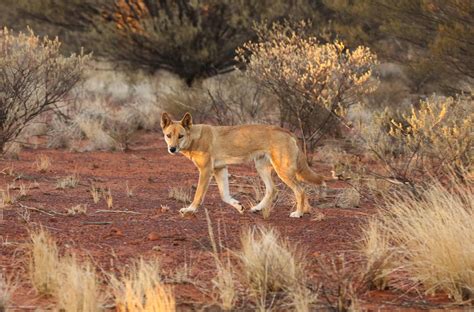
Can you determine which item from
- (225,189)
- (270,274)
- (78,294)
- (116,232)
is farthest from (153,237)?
(78,294)

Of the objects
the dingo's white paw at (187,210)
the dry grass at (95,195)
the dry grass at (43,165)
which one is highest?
the dry grass at (43,165)

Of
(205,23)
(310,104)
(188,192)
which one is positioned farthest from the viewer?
(205,23)

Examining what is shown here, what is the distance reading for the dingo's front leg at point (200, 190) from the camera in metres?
9.84

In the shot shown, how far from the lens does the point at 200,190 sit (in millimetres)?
9938

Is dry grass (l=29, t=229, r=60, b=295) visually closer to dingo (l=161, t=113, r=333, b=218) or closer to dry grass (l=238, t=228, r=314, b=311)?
dry grass (l=238, t=228, r=314, b=311)

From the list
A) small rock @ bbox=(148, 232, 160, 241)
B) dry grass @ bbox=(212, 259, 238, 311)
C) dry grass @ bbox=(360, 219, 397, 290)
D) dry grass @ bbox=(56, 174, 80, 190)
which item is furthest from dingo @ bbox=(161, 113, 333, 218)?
dry grass @ bbox=(212, 259, 238, 311)

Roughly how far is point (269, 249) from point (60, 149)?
11.5 meters

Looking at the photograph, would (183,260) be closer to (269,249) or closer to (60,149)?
(269,249)

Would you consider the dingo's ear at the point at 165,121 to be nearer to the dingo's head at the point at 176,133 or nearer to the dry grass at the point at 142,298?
the dingo's head at the point at 176,133

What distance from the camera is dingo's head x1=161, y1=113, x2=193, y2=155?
985 centimetres

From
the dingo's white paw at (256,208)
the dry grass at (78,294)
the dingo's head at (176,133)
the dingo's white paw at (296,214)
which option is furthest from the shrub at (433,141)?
the dry grass at (78,294)

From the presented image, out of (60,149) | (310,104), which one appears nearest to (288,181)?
(310,104)

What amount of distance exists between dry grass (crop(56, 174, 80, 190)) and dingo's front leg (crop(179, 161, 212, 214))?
9.43 ft

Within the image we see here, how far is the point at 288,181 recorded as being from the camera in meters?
9.90
